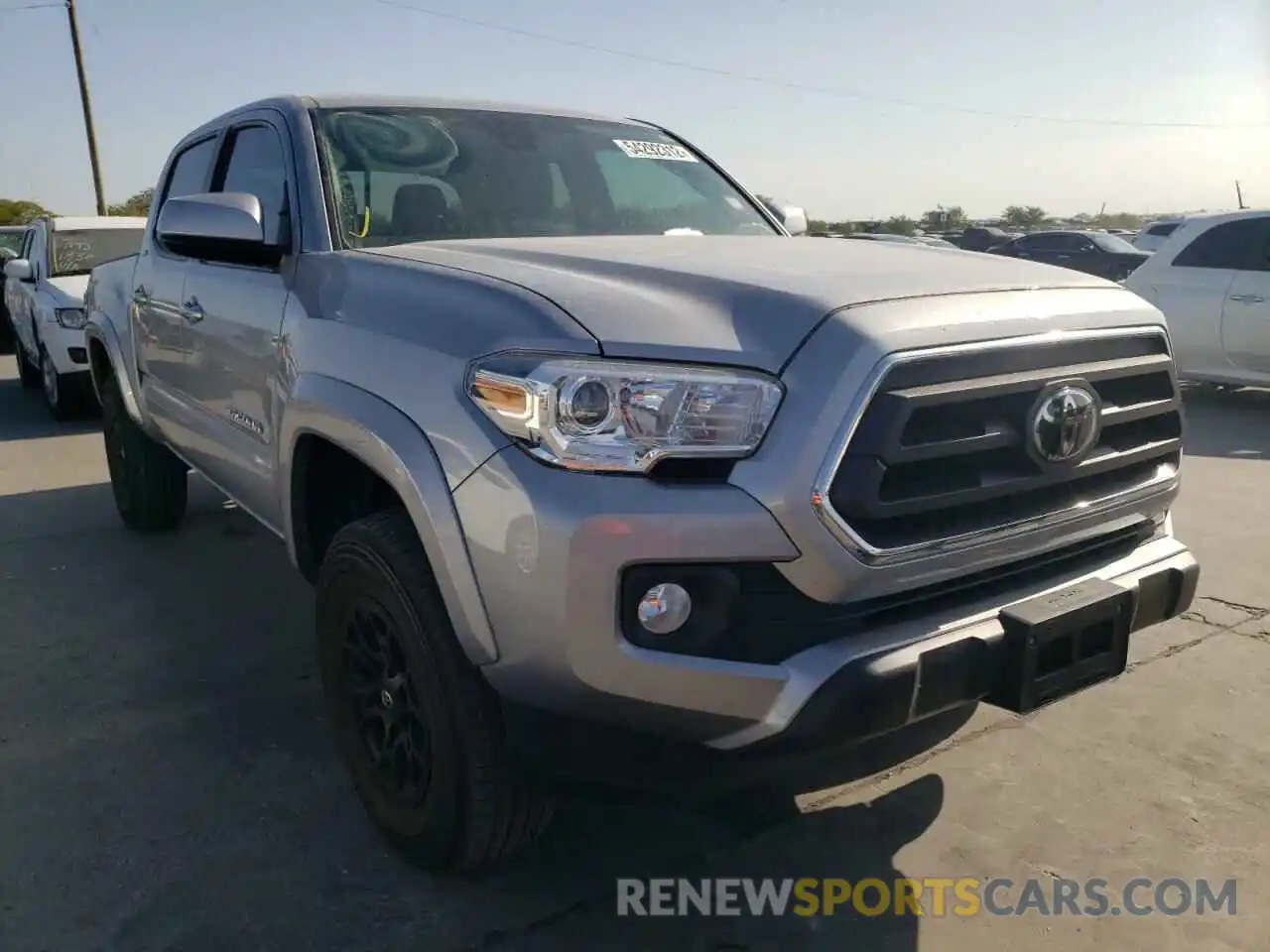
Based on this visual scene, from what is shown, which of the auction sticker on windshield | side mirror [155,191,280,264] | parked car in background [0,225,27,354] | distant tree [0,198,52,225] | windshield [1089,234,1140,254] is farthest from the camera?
distant tree [0,198,52,225]

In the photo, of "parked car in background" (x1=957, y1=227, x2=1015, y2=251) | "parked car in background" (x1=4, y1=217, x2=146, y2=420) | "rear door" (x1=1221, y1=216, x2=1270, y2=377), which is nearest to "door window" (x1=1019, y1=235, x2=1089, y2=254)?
"parked car in background" (x1=957, y1=227, x2=1015, y2=251)

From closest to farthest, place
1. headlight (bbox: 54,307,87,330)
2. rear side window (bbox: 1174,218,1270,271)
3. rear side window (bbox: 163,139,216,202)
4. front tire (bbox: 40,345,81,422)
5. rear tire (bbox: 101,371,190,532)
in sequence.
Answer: rear side window (bbox: 163,139,216,202)
rear tire (bbox: 101,371,190,532)
rear side window (bbox: 1174,218,1270,271)
headlight (bbox: 54,307,87,330)
front tire (bbox: 40,345,81,422)

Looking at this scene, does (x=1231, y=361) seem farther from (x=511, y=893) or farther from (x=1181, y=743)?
(x=511, y=893)

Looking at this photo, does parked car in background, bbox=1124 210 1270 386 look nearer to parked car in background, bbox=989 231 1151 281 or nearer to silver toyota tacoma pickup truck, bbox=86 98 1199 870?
silver toyota tacoma pickup truck, bbox=86 98 1199 870

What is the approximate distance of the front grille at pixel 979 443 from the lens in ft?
6.63

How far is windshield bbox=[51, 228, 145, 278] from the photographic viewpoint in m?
9.71

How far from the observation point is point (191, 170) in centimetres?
459

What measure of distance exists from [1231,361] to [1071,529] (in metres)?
7.24

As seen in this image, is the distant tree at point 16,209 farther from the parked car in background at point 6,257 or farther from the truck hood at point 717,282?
the truck hood at point 717,282

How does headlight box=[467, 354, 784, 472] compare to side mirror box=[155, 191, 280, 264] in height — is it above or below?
below

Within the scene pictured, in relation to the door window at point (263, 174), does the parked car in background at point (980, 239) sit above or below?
below

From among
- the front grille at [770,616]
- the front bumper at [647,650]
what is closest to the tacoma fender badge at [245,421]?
the front bumper at [647,650]

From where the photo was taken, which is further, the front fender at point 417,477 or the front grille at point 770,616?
the front fender at point 417,477

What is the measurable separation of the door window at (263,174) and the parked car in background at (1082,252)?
47.6 ft
